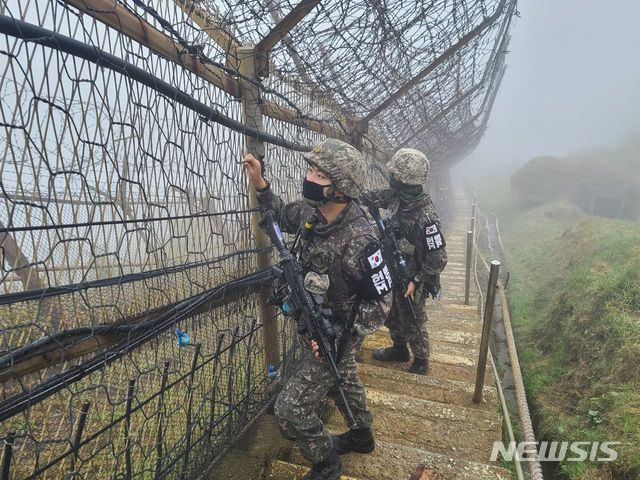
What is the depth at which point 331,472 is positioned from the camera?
6.76 ft

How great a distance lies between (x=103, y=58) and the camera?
4.08ft

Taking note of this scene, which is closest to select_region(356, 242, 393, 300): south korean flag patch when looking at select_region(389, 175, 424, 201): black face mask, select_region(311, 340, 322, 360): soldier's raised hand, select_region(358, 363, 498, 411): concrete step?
select_region(311, 340, 322, 360): soldier's raised hand

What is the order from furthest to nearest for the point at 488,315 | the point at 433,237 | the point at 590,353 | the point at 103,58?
the point at 590,353, the point at 433,237, the point at 488,315, the point at 103,58

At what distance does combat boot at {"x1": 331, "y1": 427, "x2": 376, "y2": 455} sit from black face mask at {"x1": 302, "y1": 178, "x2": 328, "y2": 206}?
1.34 m

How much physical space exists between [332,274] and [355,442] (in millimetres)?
1017

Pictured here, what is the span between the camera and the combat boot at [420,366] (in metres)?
3.45

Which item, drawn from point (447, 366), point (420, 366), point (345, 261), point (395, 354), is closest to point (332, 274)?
point (345, 261)

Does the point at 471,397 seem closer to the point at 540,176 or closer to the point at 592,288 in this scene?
the point at 592,288

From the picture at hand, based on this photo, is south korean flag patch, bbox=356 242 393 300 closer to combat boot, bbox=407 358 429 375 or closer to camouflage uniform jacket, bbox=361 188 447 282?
camouflage uniform jacket, bbox=361 188 447 282

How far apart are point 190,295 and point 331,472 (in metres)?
1.20

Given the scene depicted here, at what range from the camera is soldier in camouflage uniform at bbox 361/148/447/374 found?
314cm

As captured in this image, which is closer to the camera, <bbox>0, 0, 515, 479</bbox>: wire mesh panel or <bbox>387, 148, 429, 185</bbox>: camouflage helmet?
<bbox>0, 0, 515, 479</bbox>: wire mesh panel

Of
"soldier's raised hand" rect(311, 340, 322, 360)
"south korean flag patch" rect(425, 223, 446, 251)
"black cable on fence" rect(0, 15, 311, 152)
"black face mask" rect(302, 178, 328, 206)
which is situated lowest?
"soldier's raised hand" rect(311, 340, 322, 360)

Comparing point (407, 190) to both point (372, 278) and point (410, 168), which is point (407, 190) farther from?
point (372, 278)
